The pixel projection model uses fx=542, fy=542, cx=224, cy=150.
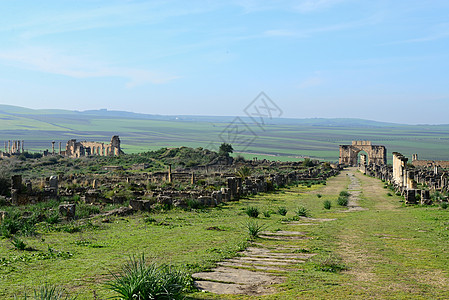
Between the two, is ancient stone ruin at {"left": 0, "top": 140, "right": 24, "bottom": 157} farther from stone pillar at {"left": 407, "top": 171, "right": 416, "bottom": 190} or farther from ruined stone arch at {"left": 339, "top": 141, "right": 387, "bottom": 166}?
stone pillar at {"left": 407, "top": 171, "right": 416, "bottom": 190}

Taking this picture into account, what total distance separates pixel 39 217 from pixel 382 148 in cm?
8548

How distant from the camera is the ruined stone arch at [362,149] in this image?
9600 centimetres

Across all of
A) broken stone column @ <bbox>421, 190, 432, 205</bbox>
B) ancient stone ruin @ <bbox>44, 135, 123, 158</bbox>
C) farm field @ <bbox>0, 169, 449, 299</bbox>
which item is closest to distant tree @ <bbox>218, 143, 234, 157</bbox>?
ancient stone ruin @ <bbox>44, 135, 123, 158</bbox>

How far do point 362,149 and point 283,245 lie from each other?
86277mm

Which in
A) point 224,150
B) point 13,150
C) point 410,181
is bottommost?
point 13,150

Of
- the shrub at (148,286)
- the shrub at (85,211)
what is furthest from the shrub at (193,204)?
the shrub at (148,286)

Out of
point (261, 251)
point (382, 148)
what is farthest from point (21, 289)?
point (382, 148)

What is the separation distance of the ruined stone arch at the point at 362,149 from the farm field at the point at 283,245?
77.3 metres

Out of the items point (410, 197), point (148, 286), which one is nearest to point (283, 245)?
point (148, 286)

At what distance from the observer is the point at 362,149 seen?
96125 millimetres

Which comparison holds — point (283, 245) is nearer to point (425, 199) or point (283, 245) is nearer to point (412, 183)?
point (425, 199)

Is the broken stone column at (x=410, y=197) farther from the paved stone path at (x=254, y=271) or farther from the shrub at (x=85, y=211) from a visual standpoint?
the shrub at (x=85, y=211)

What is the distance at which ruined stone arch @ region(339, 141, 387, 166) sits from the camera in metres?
96.0

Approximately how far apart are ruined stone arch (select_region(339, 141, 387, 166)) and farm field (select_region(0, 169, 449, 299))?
77.3 meters
